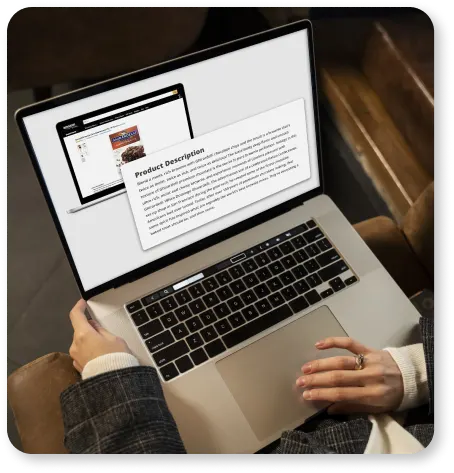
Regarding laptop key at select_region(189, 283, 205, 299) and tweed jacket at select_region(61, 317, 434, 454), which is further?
laptop key at select_region(189, 283, 205, 299)

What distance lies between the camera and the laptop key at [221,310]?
0.70 meters

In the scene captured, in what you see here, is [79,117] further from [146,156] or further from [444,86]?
[444,86]

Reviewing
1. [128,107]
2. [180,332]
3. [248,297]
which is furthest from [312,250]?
[128,107]

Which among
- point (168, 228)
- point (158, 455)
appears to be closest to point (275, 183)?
point (168, 228)

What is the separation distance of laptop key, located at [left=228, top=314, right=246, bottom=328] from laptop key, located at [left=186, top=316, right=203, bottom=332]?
4cm

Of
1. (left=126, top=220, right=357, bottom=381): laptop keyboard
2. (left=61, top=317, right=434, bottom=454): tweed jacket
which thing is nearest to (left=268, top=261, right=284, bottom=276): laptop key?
(left=126, top=220, right=357, bottom=381): laptop keyboard

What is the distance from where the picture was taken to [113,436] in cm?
59

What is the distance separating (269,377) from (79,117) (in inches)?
15.8

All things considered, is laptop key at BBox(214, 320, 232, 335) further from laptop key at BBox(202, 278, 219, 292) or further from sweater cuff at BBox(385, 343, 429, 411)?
sweater cuff at BBox(385, 343, 429, 411)

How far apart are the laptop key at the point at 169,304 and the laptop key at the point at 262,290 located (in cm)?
11

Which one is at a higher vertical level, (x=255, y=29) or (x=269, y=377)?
(x=255, y=29)

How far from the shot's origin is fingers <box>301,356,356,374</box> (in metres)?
0.67

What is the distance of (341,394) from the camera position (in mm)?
655

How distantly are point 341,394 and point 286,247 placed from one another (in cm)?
22
